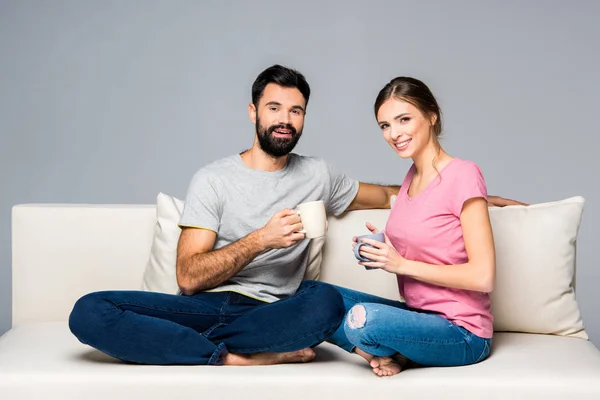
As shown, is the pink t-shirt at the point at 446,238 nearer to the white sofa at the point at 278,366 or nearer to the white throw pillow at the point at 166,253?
the white sofa at the point at 278,366

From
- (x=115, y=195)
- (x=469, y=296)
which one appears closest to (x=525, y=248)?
(x=469, y=296)

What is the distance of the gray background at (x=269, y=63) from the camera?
4605mm

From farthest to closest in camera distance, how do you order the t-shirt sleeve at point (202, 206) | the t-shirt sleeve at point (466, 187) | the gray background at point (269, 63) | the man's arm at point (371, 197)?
1. the gray background at point (269, 63)
2. the man's arm at point (371, 197)
3. the t-shirt sleeve at point (202, 206)
4. the t-shirt sleeve at point (466, 187)

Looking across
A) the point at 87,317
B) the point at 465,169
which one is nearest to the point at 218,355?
the point at 87,317

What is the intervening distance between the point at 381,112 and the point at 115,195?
7.41ft

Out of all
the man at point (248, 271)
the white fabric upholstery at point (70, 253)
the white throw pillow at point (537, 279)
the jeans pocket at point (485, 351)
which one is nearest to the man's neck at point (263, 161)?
the man at point (248, 271)

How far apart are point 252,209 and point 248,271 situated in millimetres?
216

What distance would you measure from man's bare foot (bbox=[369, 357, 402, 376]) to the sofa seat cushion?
0.02 m

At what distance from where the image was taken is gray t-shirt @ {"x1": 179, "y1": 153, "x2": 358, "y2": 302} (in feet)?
9.96

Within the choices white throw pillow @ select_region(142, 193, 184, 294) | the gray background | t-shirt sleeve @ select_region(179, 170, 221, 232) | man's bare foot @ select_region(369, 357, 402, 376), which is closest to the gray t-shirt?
t-shirt sleeve @ select_region(179, 170, 221, 232)

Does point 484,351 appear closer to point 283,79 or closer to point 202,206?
point 202,206

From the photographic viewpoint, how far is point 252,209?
307 centimetres

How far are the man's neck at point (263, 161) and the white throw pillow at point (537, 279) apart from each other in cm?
81

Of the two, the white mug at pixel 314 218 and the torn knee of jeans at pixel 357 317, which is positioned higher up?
the white mug at pixel 314 218
